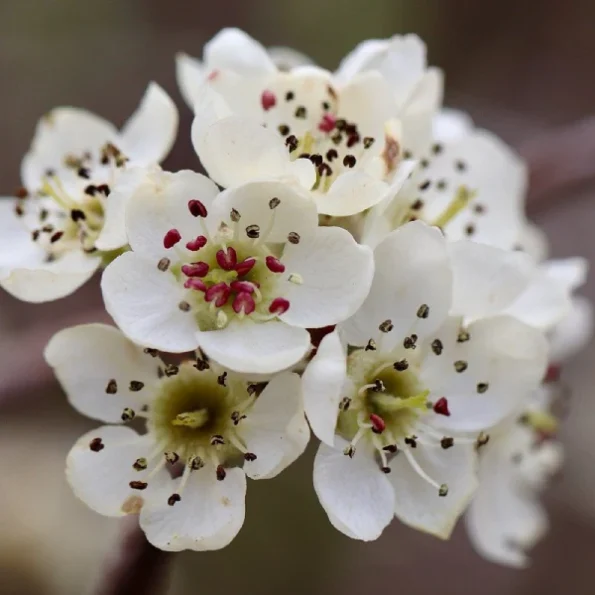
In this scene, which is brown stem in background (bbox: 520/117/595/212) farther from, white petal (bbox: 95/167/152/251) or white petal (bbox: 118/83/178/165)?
white petal (bbox: 95/167/152/251)

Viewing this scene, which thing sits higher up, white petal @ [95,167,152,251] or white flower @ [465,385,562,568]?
white petal @ [95,167,152,251]

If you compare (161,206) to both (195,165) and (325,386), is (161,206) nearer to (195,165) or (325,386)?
(325,386)

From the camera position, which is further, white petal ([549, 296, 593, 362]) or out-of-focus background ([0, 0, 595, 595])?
out-of-focus background ([0, 0, 595, 595])

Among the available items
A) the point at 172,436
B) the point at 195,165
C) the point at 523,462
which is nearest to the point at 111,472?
the point at 172,436

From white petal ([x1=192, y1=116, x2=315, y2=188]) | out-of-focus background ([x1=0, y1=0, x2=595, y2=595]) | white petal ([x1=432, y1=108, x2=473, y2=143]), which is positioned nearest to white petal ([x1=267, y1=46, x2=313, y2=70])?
white petal ([x1=432, y1=108, x2=473, y2=143])

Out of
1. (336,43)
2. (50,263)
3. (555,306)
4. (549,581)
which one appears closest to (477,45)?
(336,43)

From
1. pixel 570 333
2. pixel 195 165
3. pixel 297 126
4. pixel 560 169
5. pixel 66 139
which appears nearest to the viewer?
pixel 297 126
